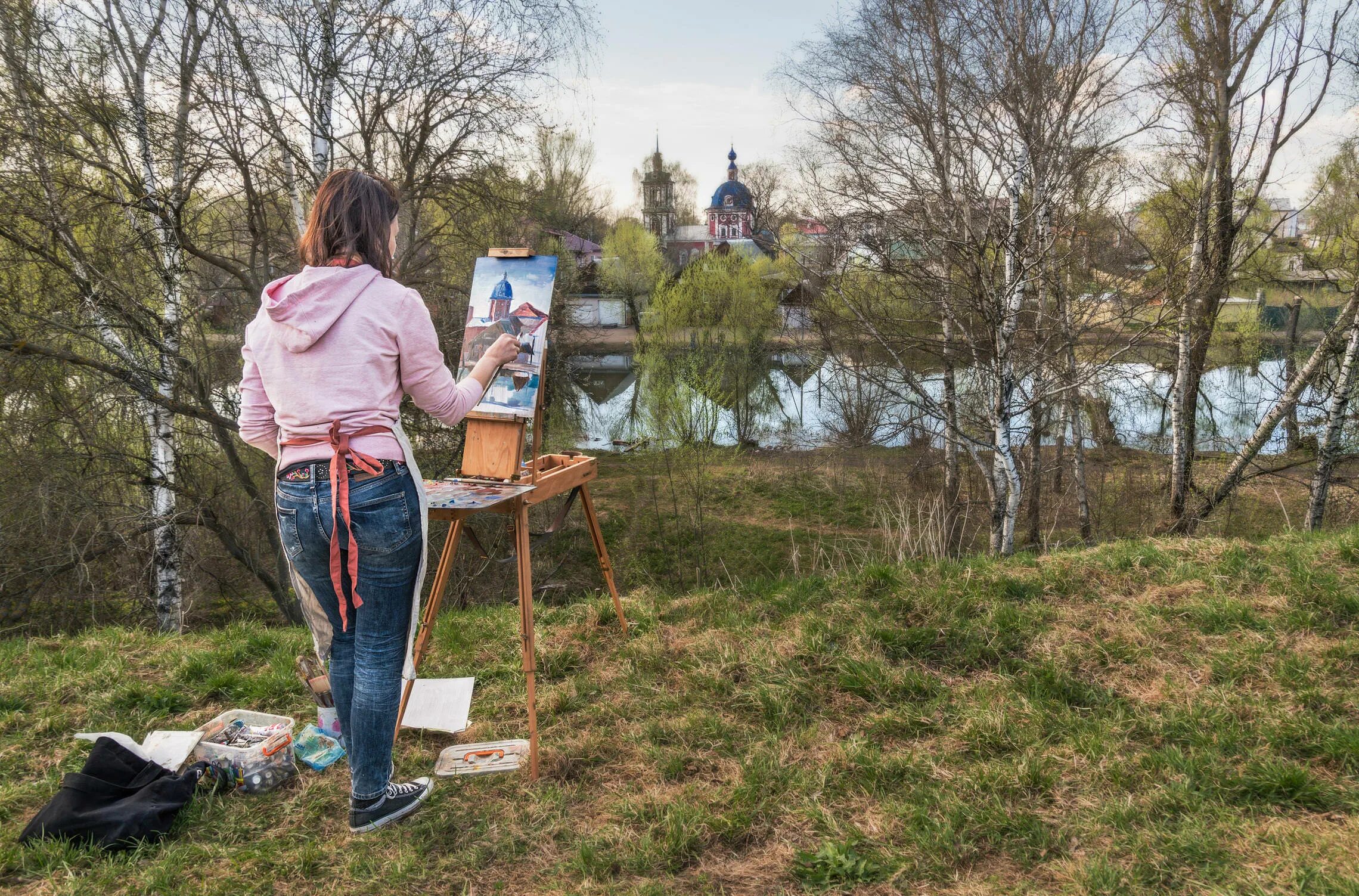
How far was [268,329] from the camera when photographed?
221 cm

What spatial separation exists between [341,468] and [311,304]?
44 centimetres

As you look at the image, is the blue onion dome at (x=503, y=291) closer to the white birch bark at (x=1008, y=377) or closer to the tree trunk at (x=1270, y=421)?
the white birch bark at (x=1008, y=377)

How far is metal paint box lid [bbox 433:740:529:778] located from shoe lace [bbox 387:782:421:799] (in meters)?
0.19

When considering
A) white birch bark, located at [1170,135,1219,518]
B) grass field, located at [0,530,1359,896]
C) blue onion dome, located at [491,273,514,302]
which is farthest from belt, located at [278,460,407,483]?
white birch bark, located at [1170,135,1219,518]

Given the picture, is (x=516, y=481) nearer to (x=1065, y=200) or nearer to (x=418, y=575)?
(x=418, y=575)

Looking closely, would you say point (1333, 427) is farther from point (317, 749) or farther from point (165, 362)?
point (165, 362)

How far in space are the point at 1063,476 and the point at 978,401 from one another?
10066mm

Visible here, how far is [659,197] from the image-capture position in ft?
192

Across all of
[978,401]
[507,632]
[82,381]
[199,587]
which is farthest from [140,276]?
[978,401]

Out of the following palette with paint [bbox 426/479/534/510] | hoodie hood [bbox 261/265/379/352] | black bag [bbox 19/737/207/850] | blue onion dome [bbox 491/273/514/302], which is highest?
blue onion dome [bbox 491/273/514/302]

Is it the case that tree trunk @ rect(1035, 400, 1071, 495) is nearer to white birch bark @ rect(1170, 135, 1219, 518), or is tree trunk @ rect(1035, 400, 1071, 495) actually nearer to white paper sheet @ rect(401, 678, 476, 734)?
white birch bark @ rect(1170, 135, 1219, 518)

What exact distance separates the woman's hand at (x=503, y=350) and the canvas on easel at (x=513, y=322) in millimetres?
659

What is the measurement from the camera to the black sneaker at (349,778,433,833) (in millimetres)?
2549

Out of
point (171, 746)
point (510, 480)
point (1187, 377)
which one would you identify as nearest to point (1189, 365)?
point (1187, 377)
